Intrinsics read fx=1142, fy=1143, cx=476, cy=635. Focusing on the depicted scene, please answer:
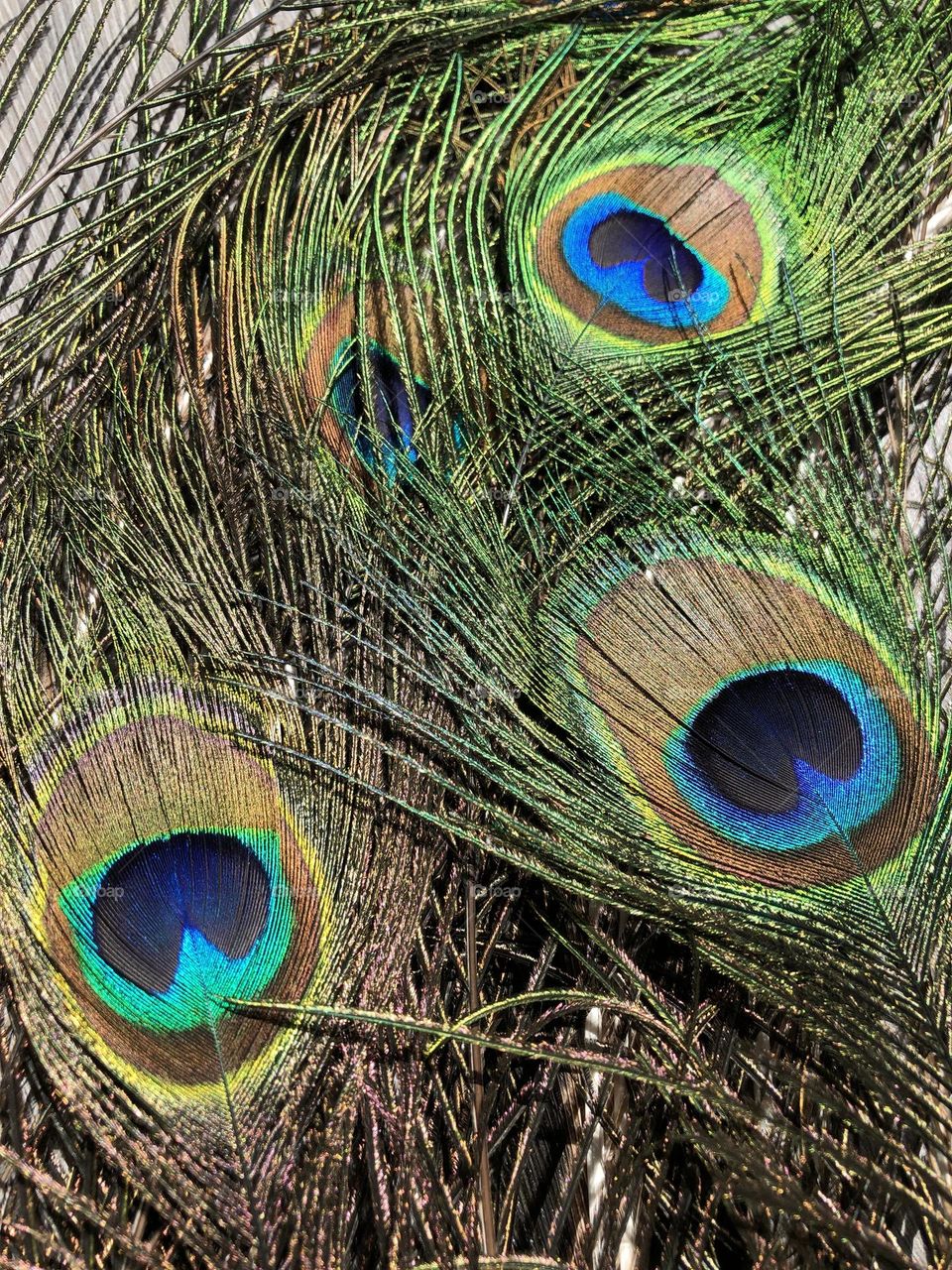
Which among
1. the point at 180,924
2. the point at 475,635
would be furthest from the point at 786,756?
the point at 180,924

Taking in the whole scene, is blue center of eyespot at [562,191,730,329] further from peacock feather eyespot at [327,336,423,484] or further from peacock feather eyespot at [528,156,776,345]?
peacock feather eyespot at [327,336,423,484]

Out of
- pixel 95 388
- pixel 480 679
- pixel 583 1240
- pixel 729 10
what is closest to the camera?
pixel 583 1240

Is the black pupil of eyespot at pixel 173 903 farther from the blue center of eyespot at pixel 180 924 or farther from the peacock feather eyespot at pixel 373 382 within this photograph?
the peacock feather eyespot at pixel 373 382

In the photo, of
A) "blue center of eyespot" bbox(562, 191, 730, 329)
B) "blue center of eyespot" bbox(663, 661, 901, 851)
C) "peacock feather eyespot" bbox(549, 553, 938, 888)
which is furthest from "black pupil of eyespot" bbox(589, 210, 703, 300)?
"blue center of eyespot" bbox(663, 661, 901, 851)

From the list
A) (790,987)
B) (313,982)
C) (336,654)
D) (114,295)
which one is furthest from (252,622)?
(790,987)

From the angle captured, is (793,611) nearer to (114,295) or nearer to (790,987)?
(790,987)

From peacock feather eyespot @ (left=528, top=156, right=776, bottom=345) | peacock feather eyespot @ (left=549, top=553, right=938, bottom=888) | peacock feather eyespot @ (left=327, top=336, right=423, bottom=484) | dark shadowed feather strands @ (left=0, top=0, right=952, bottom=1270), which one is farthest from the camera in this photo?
peacock feather eyespot @ (left=528, top=156, right=776, bottom=345)
